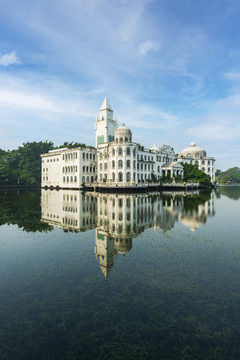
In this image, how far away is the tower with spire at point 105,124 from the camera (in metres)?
88.9

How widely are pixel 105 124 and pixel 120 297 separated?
84582mm

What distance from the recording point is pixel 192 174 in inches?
3836

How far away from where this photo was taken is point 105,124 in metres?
88.8

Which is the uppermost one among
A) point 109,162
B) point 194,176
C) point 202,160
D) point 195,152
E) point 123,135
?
point 195,152

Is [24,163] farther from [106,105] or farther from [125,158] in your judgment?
[125,158]

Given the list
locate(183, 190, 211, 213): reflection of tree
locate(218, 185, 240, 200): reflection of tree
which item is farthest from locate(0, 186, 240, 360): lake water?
locate(218, 185, 240, 200): reflection of tree

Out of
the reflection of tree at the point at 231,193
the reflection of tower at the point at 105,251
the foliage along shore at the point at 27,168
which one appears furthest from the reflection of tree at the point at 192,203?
the foliage along shore at the point at 27,168

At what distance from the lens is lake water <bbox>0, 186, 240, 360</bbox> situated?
6.18m

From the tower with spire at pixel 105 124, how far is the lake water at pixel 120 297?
75631 millimetres

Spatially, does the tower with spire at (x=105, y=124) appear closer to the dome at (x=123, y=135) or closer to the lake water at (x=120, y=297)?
the dome at (x=123, y=135)

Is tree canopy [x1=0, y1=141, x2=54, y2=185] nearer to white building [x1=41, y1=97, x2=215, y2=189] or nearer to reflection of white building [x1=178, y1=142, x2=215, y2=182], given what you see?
white building [x1=41, y1=97, x2=215, y2=189]

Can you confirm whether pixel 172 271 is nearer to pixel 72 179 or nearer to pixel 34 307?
pixel 34 307

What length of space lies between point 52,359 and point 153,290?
451cm

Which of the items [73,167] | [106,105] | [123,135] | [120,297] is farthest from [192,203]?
[106,105]
